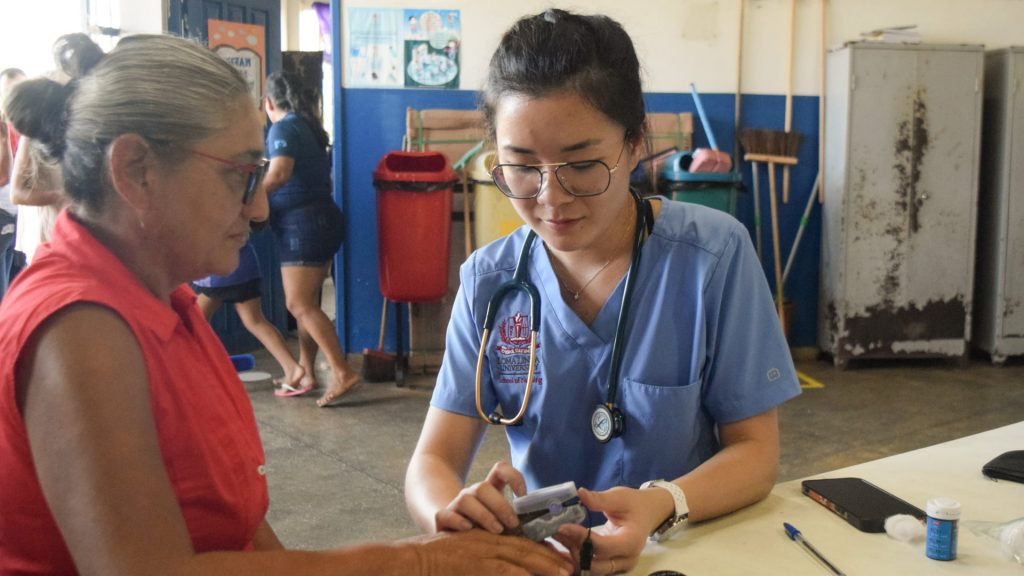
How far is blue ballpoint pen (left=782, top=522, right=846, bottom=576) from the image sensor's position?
1.17 m

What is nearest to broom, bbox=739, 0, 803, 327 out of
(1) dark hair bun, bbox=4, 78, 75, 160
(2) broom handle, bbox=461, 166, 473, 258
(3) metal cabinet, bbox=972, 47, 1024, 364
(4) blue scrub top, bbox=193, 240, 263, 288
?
(3) metal cabinet, bbox=972, 47, 1024, 364

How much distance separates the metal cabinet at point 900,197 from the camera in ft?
16.6

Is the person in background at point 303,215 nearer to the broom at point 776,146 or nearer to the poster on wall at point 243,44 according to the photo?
the poster on wall at point 243,44

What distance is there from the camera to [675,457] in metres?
1.51

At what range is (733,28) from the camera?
5.22 metres

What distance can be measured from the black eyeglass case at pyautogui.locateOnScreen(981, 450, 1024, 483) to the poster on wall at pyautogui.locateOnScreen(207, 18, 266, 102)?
4653 millimetres

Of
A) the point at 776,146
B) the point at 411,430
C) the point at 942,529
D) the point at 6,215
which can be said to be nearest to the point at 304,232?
the point at 411,430

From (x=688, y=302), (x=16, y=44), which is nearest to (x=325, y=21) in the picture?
(x=16, y=44)

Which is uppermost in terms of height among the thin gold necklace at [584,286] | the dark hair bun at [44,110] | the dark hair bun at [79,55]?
the dark hair bun at [79,55]

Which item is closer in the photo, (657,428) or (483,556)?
(483,556)

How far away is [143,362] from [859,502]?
1.00 metres

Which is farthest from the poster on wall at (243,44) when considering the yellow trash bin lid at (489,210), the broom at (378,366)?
A: the broom at (378,366)

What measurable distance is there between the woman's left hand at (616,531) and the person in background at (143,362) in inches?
1.7

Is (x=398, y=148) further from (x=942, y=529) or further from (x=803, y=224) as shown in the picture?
(x=942, y=529)
